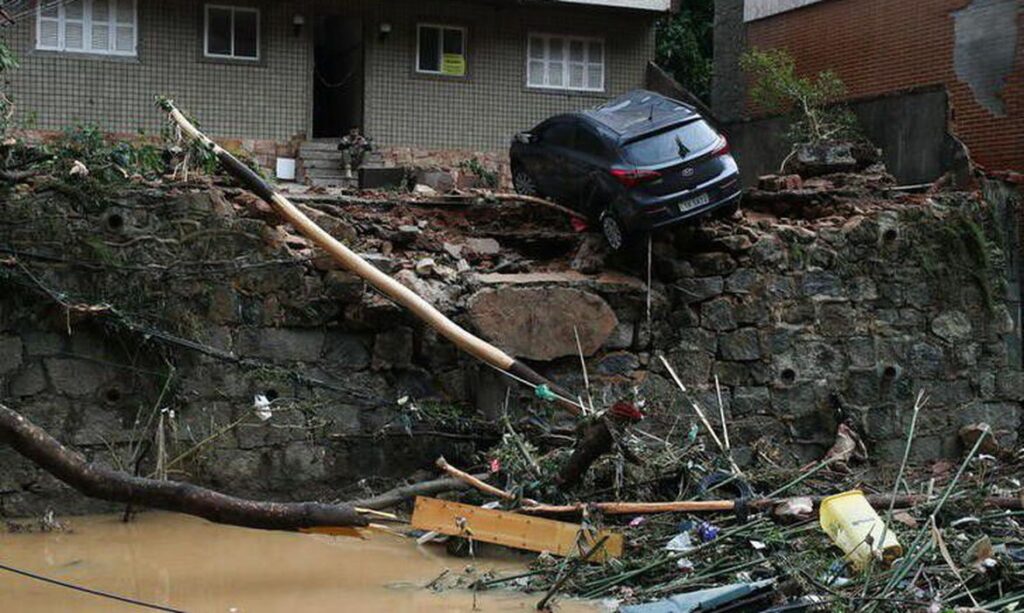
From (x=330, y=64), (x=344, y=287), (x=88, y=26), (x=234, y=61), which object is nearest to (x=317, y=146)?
(x=234, y=61)

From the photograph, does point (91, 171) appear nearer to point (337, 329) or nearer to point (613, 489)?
point (337, 329)

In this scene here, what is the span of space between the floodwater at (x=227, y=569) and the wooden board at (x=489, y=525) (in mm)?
213

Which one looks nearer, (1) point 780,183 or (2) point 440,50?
(1) point 780,183

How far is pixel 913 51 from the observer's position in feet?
62.7

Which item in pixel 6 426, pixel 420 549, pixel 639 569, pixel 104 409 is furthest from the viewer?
pixel 104 409

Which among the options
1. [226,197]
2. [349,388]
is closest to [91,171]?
[226,197]

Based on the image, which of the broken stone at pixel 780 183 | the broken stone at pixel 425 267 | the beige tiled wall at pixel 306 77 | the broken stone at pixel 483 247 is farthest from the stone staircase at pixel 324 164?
the broken stone at pixel 425 267

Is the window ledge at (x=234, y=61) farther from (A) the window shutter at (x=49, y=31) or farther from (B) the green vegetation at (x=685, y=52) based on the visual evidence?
(B) the green vegetation at (x=685, y=52)

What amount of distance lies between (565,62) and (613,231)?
8.76 meters

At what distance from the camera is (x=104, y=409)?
1150 cm

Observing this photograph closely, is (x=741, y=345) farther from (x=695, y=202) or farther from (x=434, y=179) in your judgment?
(x=434, y=179)

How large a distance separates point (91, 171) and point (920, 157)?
33.5ft

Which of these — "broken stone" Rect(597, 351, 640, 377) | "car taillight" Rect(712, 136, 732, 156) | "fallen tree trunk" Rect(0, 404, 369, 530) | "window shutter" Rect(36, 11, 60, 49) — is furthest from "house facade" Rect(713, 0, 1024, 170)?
"fallen tree trunk" Rect(0, 404, 369, 530)

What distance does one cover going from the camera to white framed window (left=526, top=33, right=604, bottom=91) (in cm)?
2105
